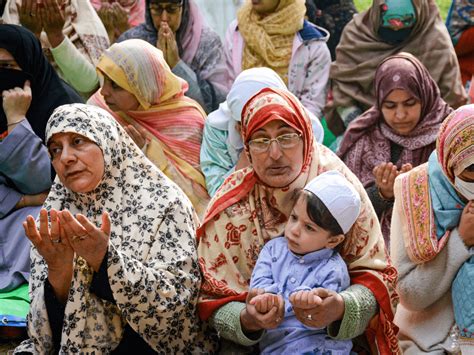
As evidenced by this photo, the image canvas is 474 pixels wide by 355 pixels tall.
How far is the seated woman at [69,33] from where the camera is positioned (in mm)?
5926

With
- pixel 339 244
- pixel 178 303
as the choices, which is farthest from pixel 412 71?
pixel 178 303

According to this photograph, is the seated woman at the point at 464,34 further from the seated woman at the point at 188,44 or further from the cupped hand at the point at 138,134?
the cupped hand at the point at 138,134

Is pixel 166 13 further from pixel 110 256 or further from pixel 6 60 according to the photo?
pixel 110 256

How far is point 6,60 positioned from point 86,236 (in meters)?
1.94

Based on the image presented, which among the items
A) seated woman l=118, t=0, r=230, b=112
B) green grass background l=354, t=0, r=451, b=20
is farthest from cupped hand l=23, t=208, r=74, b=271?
green grass background l=354, t=0, r=451, b=20

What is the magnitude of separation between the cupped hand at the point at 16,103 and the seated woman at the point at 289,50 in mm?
1630

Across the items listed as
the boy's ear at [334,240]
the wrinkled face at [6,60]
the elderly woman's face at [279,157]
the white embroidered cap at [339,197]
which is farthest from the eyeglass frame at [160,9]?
the boy's ear at [334,240]

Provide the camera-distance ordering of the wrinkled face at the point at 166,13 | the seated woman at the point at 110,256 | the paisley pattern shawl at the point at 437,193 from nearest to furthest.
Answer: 1. the seated woman at the point at 110,256
2. the paisley pattern shawl at the point at 437,193
3. the wrinkled face at the point at 166,13

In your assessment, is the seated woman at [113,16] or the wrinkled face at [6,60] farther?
the seated woman at [113,16]

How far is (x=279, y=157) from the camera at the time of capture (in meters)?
3.83

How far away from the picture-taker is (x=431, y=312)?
4008mm

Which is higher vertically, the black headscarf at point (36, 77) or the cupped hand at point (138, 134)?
the black headscarf at point (36, 77)

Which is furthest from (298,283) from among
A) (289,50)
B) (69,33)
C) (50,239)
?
(69,33)

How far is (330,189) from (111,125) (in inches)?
39.8
